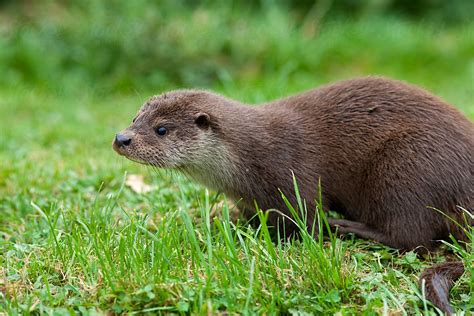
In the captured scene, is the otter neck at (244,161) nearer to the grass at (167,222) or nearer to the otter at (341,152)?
the otter at (341,152)

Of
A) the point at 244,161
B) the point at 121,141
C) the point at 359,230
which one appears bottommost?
the point at 359,230

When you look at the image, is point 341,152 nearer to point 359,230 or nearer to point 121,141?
point 359,230

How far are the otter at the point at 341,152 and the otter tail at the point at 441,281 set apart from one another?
0.48 metres

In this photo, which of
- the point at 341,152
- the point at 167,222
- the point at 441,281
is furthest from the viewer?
the point at 341,152

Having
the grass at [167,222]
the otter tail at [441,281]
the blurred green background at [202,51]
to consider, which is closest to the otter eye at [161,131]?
the grass at [167,222]

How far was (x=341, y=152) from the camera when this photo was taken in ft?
12.8

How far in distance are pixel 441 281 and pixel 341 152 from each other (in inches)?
45.0

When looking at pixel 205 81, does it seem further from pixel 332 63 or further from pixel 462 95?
pixel 462 95

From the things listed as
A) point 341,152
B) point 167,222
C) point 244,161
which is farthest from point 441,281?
point 167,222

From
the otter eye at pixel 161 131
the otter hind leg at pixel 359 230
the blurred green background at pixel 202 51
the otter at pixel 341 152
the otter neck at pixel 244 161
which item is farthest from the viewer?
the blurred green background at pixel 202 51

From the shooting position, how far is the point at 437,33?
9.62 metres

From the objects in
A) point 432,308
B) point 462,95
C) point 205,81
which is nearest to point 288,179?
point 432,308

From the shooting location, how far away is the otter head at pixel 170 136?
3883mm

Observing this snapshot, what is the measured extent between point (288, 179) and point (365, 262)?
678mm
